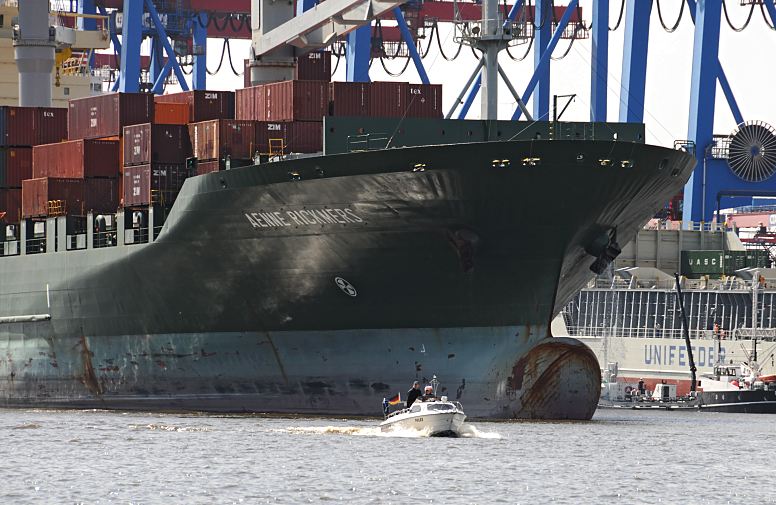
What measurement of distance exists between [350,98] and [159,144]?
256 inches

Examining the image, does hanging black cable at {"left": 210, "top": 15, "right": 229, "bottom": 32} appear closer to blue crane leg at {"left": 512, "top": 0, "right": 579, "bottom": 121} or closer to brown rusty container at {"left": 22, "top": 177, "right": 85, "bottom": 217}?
blue crane leg at {"left": 512, "top": 0, "right": 579, "bottom": 121}

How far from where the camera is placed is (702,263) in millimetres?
101188

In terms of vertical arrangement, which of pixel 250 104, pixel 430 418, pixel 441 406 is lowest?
pixel 430 418

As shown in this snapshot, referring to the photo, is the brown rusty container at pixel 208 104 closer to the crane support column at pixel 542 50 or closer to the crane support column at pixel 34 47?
the crane support column at pixel 34 47

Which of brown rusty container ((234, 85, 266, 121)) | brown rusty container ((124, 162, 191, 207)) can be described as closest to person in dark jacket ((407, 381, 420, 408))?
brown rusty container ((124, 162, 191, 207))

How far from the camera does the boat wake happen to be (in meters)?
45.7

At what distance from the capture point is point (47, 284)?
5888 cm

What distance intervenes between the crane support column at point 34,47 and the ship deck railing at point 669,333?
34.7m

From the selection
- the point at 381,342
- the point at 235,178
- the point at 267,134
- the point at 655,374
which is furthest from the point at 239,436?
the point at 655,374

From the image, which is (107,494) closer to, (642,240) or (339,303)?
(339,303)

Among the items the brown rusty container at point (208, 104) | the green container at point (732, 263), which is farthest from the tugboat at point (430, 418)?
the green container at point (732, 263)

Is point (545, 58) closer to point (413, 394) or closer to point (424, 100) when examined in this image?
point (424, 100)

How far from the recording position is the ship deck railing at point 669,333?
85.4 m

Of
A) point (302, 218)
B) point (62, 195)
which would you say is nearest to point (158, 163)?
point (62, 195)
